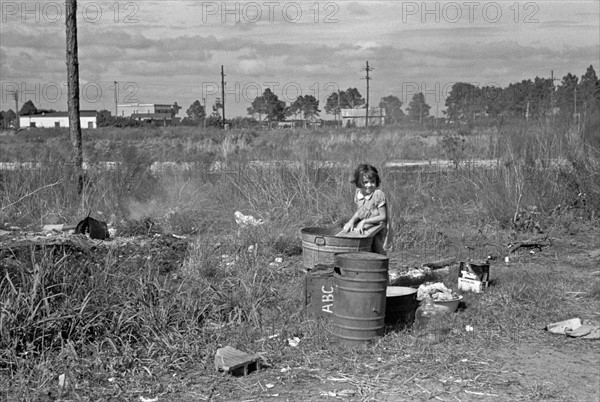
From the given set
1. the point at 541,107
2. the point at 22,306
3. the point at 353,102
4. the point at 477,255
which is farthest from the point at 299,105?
the point at 22,306

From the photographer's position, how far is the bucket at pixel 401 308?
7.01m

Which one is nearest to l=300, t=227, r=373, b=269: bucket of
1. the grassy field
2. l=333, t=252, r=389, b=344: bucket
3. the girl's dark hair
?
the grassy field

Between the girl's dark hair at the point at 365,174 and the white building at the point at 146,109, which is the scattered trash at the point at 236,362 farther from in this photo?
the white building at the point at 146,109

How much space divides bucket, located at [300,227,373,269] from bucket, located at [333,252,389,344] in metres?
1.06

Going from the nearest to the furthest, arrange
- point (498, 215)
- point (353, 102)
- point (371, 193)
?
point (371, 193) < point (498, 215) < point (353, 102)

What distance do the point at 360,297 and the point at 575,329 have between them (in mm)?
2146

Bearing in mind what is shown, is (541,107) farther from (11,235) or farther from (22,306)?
(22,306)

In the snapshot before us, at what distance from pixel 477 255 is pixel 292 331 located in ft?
15.2

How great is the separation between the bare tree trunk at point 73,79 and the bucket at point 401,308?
877 cm

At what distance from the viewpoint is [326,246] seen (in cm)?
758

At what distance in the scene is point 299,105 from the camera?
73938mm

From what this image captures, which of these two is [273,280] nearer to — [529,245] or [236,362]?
[236,362]

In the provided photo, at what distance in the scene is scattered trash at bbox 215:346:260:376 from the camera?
5597 mm

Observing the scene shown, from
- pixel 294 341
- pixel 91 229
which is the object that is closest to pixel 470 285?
pixel 294 341
